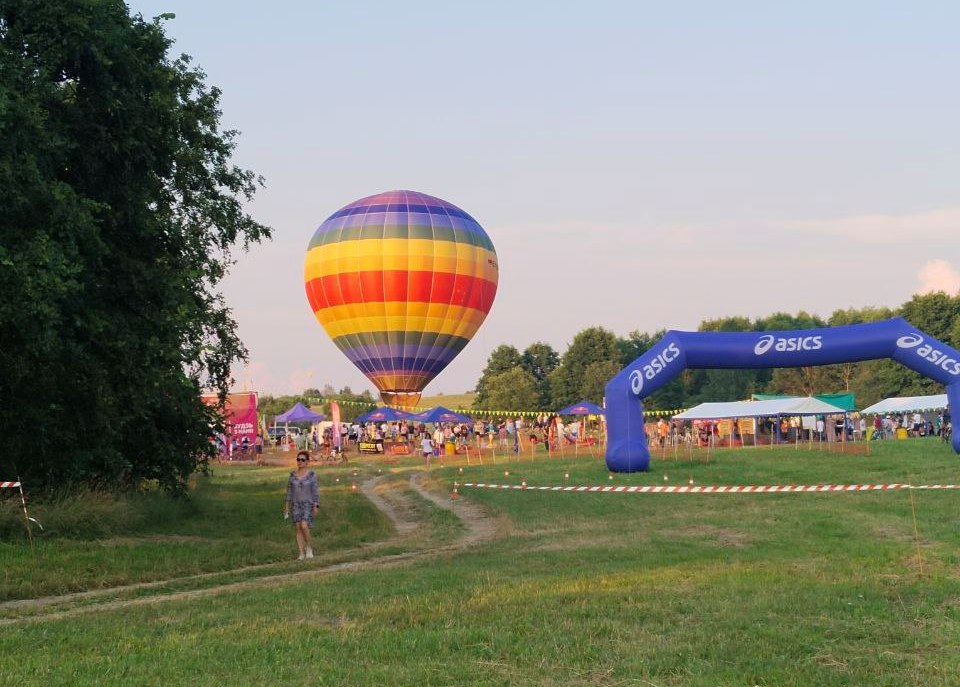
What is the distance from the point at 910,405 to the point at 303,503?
50522 millimetres

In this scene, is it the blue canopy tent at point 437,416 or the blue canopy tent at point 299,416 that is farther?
the blue canopy tent at point 299,416

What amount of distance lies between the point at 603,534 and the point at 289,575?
5.71m

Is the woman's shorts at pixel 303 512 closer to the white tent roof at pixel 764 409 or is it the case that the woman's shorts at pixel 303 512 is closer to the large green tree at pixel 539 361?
the white tent roof at pixel 764 409

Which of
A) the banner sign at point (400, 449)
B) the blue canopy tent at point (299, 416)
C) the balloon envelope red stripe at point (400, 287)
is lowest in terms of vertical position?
the banner sign at point (400, 449)

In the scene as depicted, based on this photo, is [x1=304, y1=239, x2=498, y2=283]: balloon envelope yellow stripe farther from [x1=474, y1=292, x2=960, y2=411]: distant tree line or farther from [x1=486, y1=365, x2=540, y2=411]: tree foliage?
[x1=486, y1=365, x2=540, y2=411]: tree foliage

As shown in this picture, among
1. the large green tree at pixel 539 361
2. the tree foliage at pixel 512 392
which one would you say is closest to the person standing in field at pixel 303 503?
the tree foliage at pixel 512 392

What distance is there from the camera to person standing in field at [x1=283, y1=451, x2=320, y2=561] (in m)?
16.5

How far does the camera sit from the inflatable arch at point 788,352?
33688 millimetres

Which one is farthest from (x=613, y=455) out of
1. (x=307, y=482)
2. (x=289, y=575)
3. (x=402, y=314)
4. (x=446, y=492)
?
(x=402, y=314)

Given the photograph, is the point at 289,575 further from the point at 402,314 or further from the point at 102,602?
the point at 402,314

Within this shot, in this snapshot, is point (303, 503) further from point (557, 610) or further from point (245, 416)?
point (245, 416)

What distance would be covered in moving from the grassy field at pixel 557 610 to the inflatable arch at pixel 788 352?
44.0 feet

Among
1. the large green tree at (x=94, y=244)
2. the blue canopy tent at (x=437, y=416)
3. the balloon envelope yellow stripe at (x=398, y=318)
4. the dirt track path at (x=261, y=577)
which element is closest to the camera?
the dirt track path at (x=261, y=577)

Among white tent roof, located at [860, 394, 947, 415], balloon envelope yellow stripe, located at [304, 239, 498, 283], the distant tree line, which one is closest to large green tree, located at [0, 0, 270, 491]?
balloon envelope yellow stripe, located at [304, 239, 498, 283]
